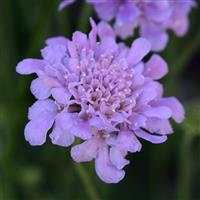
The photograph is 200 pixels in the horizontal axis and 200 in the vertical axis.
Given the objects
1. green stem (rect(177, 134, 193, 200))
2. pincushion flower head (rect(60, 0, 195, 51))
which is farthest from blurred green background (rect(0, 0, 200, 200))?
pincushion flower head (rect(60, 0, 195, 51))

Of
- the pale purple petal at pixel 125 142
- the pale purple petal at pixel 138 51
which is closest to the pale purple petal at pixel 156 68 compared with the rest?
the pale purple petal at pixel 138 51

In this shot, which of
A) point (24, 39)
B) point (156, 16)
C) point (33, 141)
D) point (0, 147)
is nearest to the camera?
point (33, 141)

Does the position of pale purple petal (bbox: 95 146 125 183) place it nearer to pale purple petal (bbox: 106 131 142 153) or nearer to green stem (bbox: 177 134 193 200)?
pale purple petal (bbox: 106 131 142 153)

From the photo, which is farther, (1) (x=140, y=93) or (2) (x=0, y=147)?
(2) (x=0, y=147)

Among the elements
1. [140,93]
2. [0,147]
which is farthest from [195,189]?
[140,93]

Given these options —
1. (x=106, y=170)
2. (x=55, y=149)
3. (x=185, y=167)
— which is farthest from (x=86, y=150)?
(x=55, y=149)

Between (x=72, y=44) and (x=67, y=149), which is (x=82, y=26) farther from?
(x=72, y=44)
